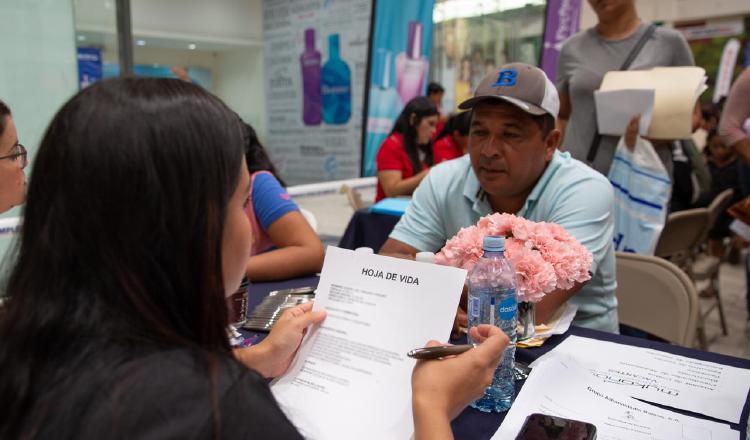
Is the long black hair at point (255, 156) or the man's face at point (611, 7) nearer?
the long black hair at point (255, 156)

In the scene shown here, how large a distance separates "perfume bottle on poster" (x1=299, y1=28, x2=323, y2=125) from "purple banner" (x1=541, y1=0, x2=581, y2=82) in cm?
279

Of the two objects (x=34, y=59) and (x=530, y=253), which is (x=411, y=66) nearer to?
(x=34, y=59)

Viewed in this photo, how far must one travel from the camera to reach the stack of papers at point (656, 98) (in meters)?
2.46

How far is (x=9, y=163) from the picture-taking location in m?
1.86

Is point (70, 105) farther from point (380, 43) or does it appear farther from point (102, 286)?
point (380, 43)

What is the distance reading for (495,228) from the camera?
1229 mm

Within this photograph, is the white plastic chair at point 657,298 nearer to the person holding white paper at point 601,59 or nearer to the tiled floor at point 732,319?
the person holding white paper at point 601,59

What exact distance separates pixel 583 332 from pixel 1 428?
1220 mm

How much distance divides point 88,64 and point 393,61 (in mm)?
2633

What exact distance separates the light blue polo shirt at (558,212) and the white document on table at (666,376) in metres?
0.31

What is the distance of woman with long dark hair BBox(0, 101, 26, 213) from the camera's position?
184 centimetres

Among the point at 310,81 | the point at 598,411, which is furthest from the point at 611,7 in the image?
the point at 310,81

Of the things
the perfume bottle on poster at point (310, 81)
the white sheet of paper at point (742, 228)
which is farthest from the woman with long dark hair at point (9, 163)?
the perfume bottle on poster at point (310, 81)

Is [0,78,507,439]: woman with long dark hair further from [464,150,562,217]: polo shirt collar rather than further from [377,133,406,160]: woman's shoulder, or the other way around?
[377,133,406,160]: woman's shoulder
